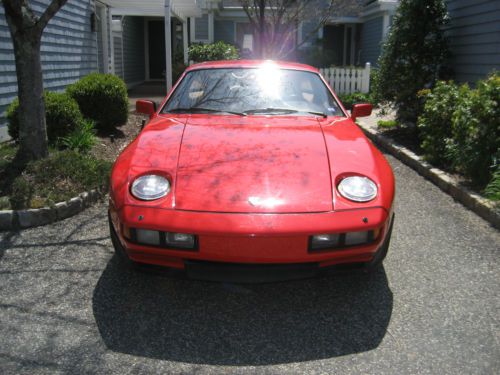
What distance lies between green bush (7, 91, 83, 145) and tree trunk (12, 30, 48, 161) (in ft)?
4.02

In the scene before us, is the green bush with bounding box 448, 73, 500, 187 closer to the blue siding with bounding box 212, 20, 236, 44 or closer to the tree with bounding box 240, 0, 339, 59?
the tree with bounding box 240, 0, 339, 59

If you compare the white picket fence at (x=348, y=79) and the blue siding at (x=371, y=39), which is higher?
the blue siding at (x=371, y=39)

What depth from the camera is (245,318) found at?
9.27 ft

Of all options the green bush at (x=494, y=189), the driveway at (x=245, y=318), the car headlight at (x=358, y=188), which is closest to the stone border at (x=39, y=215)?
the driveway at (x=245, y=318)

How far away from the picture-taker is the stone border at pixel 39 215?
4.10 meters

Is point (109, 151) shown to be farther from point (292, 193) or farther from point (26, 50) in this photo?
point (292, 193)

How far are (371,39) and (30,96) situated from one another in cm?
1680

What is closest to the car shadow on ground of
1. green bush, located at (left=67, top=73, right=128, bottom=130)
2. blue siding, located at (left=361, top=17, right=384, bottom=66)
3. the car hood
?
the car hood

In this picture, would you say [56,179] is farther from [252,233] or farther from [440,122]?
[440,122]

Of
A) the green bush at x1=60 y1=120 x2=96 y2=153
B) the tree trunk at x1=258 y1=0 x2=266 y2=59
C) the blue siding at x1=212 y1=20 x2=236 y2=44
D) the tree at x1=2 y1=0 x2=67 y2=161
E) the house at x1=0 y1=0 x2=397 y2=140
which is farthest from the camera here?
the blue siding at x1=212 y1=20 x2=236 y2=44

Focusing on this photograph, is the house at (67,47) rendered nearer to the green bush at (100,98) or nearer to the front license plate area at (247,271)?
the green bush at (100,98)

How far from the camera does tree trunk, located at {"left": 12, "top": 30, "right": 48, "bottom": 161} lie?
488cm

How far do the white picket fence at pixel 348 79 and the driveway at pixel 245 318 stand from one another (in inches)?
479

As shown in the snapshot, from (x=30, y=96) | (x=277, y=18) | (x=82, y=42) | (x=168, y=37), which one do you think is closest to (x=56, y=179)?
(x=30, y=96)
